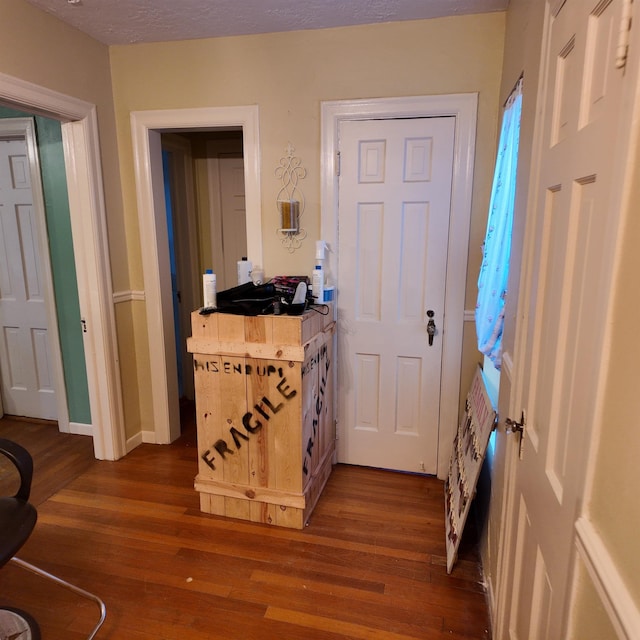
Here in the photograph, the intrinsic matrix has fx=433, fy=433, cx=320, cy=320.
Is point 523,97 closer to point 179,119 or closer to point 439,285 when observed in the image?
point 439,285

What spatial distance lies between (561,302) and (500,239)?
3.14 ft

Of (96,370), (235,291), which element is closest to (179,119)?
(235,291)

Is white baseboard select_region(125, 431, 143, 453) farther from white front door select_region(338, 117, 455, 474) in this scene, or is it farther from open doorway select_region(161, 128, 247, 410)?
white front door select_region(338, 117, 455, 474)

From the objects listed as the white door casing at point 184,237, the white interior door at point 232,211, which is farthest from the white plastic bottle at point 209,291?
the white door casing at point 184,237

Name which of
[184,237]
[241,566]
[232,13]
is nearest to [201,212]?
[184,237]

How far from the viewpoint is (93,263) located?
266 centimetres

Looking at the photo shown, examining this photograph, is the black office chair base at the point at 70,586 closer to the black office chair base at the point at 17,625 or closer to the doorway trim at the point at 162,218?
the black office chair base at the point at 17,625

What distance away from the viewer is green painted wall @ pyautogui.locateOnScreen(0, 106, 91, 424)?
2.82 meters

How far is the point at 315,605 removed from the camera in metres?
1.76

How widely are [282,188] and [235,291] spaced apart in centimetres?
76

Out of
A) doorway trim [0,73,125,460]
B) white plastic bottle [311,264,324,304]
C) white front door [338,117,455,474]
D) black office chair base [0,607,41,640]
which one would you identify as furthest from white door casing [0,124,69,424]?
white front door [338,117,455,474]

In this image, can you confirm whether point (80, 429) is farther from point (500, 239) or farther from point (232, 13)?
point (500, 239)

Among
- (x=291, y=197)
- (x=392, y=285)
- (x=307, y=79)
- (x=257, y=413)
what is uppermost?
(x=307, y=79)

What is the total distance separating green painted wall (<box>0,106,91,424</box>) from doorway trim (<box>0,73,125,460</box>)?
0.30m
